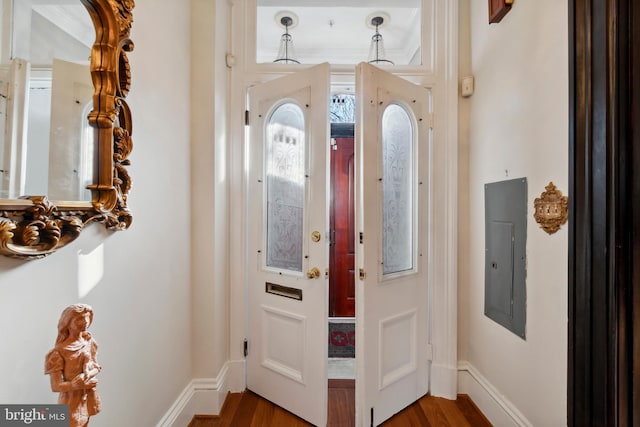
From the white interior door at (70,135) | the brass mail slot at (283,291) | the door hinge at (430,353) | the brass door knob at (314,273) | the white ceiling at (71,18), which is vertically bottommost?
the door hinge at (430,353)

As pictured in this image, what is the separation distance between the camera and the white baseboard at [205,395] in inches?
60.4

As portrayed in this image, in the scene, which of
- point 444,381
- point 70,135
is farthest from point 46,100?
point 444,381

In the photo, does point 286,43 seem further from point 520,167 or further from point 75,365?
point 75,365

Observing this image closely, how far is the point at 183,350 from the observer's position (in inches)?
64.4

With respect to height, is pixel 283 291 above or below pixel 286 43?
below

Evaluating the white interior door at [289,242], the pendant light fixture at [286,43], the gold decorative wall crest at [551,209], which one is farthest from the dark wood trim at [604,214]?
the pendant light fixture at [286,43]

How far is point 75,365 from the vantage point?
69 centimetres

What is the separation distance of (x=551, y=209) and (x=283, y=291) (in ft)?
4.78

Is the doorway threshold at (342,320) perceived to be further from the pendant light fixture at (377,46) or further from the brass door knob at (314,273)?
the pendant light fixture at (377,46)

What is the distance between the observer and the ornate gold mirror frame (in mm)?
743

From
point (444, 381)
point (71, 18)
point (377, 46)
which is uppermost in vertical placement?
point (377, 46)

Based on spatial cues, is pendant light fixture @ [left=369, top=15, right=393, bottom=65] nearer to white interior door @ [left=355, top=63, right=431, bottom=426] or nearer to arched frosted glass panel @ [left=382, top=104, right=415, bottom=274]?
white interior door @ [left=355, top=63, right=431, bottom=426]

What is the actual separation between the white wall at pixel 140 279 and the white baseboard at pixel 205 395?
7 cm

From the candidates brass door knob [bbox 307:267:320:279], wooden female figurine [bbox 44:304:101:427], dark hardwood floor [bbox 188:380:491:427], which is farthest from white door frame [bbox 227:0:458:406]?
wooden female figurine [bbox 44:304:101:427]
